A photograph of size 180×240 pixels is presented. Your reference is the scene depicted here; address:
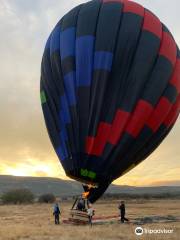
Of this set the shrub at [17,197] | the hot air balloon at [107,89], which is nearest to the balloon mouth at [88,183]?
the hot air balloon at [107,89]

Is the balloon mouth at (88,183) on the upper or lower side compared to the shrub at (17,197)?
lower

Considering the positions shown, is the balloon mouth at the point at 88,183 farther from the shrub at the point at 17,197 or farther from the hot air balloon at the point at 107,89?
the shrub at the point at 17,197

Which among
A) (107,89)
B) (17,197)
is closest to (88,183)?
(107,89)

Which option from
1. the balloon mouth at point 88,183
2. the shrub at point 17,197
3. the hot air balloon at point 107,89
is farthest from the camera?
the shrub at point 17,197

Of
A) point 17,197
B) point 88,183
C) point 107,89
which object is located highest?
point 107,89

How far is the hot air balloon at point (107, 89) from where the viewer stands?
18.2 metres

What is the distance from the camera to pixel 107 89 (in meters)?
18.9

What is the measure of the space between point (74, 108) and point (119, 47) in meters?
3.71

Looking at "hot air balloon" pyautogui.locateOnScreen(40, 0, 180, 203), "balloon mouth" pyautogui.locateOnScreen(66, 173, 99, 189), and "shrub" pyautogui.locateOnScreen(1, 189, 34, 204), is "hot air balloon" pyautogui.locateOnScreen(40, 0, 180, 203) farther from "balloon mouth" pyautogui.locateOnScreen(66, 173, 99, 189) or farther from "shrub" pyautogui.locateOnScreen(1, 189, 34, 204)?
"shrub" pyautogui.locateOnScreen(1, 189, 34, 204)

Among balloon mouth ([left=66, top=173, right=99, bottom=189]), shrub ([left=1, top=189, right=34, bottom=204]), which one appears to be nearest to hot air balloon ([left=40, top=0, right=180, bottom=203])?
balloon mouth ([left=66, top=173, right=99, bottom=189])

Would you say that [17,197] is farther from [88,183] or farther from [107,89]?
[107,89]

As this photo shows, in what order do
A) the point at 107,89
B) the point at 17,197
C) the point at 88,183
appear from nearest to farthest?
the point at 88,183 < the point at 107,89 < the point at 17,197

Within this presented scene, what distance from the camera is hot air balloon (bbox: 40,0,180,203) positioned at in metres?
18.2

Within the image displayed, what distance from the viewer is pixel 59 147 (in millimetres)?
19688
